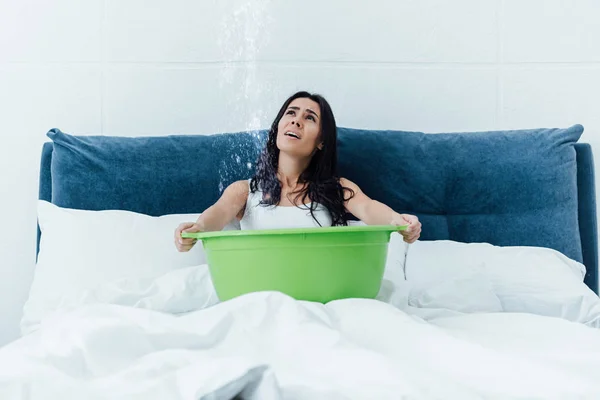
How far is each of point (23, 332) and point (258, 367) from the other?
1.22 meters

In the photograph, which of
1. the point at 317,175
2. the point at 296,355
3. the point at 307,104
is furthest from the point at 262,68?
the point at 296,355

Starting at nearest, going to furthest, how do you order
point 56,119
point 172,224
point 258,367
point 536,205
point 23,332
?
point 258,367
point 23,332
point 172,224
point 536,205
point 56,119

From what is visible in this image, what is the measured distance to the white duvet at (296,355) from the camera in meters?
0.91

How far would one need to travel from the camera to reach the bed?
1.02 metres

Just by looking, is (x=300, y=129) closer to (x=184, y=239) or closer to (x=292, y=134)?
(x=292, y=134)

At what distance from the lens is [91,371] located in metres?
1.05

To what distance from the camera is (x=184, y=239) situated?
187cm

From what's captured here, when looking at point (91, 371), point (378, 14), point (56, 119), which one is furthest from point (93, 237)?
point (378, 14)

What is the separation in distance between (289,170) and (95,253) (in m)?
0.61

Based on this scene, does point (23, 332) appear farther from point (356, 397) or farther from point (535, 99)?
point (535, 99)

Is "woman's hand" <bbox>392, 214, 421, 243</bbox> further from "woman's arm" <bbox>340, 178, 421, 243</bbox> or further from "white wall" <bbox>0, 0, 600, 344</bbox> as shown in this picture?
"white wall" <bbox>0, 0, 600, 344</bbox>

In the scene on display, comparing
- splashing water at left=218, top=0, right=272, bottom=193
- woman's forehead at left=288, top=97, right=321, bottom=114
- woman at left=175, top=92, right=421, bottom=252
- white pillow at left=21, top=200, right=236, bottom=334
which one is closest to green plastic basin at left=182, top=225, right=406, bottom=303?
white pillow at left=21, top=200, right=236, bottom=334

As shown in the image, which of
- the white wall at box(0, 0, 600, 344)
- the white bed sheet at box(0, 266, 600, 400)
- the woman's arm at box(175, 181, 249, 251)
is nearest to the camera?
the white bed sheet at box(0, 266, 600, 400)

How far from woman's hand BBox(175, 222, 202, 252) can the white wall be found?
0.71 m
